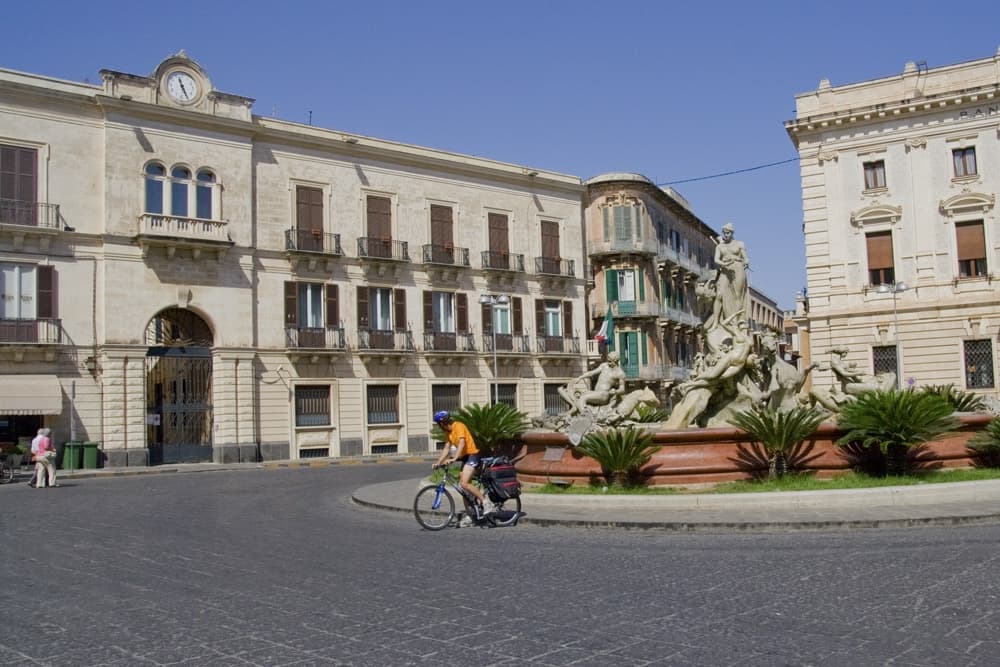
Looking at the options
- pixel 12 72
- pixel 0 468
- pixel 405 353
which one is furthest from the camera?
pixel 405 353

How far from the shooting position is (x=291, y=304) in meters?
36.6

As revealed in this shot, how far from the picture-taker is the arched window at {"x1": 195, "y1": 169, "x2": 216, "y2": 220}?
34.4 metres

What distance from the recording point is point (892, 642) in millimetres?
6133

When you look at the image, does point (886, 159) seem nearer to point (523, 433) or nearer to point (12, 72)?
point (523, 433)

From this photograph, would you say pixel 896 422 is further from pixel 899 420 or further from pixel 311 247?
pixel 311 247

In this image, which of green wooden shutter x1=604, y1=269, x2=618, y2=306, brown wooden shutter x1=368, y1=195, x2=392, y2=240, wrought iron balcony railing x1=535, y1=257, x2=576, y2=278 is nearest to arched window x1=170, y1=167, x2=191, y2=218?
brown wooden shutter x1=368, y1=195, x2=392, y2=240

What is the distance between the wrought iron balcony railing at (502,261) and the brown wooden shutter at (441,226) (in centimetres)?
189

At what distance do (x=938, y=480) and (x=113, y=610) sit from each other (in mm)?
11628

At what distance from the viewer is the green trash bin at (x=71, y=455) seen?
1190 inches

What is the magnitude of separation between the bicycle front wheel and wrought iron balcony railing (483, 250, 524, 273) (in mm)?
29657

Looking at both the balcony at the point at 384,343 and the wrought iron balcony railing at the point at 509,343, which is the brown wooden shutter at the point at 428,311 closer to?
the balcony at the point at 384,343

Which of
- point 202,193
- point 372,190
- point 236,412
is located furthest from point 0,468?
point 372,190

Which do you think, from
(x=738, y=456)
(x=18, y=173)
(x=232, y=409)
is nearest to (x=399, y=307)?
(x=232, y=409)

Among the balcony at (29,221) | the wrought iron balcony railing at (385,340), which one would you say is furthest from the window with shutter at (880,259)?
the balcony at (29,221)
